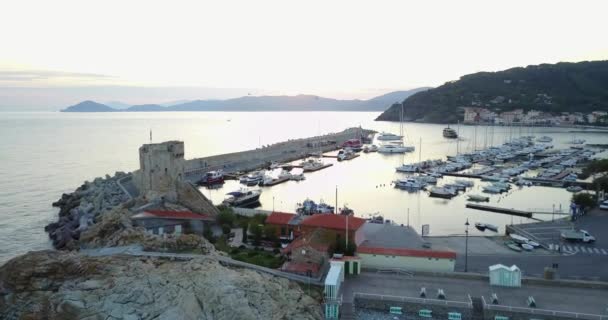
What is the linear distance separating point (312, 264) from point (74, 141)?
86.7 metres

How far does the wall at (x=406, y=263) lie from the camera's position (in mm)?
14664

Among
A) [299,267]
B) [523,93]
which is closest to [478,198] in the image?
[299,267]

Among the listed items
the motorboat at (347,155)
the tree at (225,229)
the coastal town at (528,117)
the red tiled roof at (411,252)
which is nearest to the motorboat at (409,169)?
the motorboat at (347,155)

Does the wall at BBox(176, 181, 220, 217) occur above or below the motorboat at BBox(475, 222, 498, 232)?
above

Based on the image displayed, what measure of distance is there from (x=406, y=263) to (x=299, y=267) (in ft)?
11.5

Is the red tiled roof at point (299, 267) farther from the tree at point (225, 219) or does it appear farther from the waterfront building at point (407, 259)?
the tree at point (225, 219)

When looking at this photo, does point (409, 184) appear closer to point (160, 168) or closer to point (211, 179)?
point (211, 179)

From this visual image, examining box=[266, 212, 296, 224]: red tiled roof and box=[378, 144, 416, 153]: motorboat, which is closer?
box=[266, 212, 296, 224]: red tiled roof

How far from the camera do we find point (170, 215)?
19906 mm

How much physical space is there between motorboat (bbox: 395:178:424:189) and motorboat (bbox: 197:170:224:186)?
15657 mm

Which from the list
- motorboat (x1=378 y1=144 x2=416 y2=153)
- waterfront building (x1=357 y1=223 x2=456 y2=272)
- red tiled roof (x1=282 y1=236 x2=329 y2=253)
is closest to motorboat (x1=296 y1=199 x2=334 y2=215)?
red tiled roof (x1=282 y1=236 x2=329 y2=253)

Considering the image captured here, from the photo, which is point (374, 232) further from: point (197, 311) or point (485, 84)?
point (485, 84)

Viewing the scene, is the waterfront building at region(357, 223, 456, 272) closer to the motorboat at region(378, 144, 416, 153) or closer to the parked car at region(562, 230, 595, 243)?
the parked car at region(562, 230, 595, 243)

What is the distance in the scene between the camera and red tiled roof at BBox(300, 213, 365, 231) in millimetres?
17547
